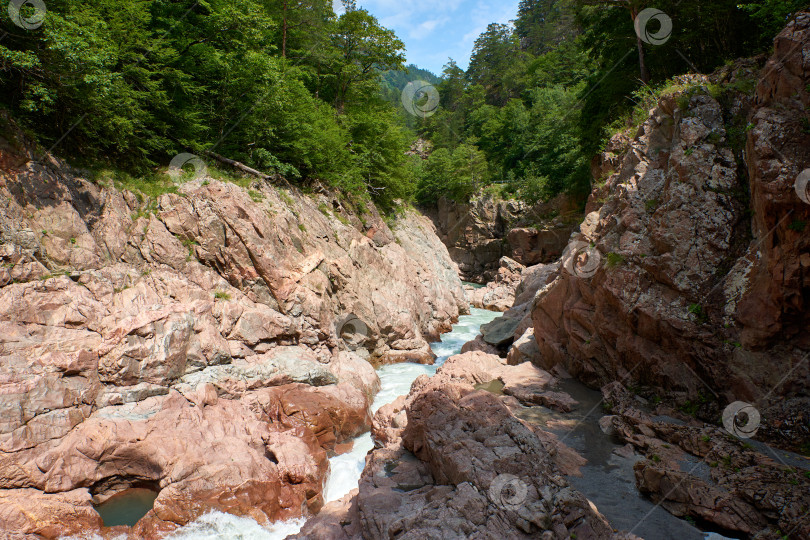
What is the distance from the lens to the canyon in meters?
6.48

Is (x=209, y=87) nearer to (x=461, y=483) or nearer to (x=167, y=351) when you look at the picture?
(x=167, y=351)

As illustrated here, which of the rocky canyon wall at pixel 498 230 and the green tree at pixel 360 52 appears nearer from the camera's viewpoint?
the green tree at pixel 360 52

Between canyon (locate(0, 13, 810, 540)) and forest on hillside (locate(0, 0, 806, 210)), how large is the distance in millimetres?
1525

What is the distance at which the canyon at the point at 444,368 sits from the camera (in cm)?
648

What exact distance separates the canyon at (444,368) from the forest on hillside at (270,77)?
1.52 metres

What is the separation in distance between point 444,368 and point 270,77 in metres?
13.1

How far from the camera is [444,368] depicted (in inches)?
500

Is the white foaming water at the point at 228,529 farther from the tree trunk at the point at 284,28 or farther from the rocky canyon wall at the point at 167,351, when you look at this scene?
the tree trunk at the point at 284,28

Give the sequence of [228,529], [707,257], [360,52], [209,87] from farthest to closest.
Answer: [360,52] < [209,87] < [707,257] < [228,529]

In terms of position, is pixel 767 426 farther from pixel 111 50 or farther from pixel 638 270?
pixel 111 50

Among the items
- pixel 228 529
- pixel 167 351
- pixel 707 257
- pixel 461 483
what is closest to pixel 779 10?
pixel 707 257

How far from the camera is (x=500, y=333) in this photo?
17.5 m

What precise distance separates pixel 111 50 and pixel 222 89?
5.03 m

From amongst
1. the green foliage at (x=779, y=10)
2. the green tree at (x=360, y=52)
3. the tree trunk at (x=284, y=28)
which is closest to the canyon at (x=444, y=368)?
the green foliage at (x=779, y=10)
